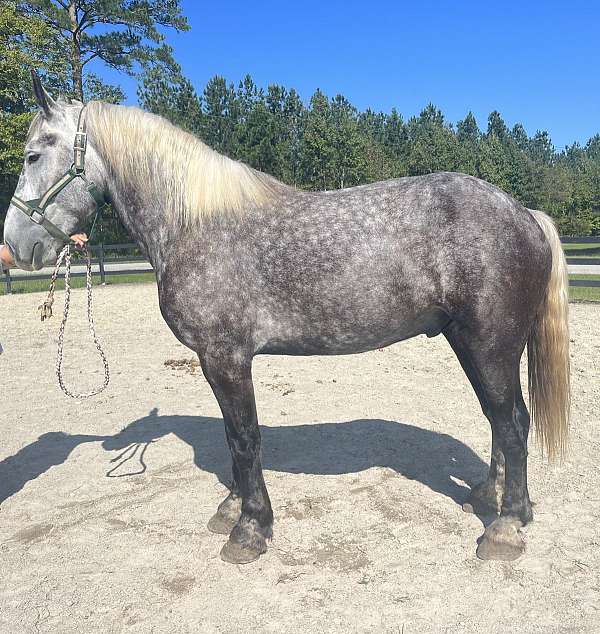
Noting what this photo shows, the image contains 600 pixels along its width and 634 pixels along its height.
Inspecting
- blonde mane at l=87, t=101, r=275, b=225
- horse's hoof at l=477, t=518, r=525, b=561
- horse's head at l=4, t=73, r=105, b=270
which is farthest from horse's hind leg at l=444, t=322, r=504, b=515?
horse's head at l=4, t=73, r=105, b=270

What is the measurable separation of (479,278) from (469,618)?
167 cm

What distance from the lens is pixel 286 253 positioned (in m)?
2.82

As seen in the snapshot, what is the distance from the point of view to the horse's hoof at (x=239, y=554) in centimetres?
292

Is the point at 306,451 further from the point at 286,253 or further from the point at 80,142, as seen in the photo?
the point at 80,142

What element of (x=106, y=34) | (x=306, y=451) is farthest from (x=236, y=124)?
(x=306, y=451)

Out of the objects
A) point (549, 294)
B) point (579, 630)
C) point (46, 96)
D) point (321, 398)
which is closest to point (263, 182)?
point (46, 96)

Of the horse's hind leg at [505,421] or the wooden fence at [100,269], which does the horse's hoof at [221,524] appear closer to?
the horse's hind leg at [505,421]

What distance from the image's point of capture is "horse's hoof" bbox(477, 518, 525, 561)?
285 centimetres

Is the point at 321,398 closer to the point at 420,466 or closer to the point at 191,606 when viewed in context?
the point at 420,466

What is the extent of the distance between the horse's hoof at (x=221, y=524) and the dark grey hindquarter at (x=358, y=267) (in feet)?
3.98

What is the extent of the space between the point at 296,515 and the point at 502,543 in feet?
4.22

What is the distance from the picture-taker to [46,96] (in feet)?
9.00

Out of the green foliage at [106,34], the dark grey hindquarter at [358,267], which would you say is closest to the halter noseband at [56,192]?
the dark grey hindquarter at [358,267]

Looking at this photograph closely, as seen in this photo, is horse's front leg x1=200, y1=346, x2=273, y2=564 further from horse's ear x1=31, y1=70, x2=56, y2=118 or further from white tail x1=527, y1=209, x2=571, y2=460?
white tail x1=527, y1=209, x2=571, y2=460
